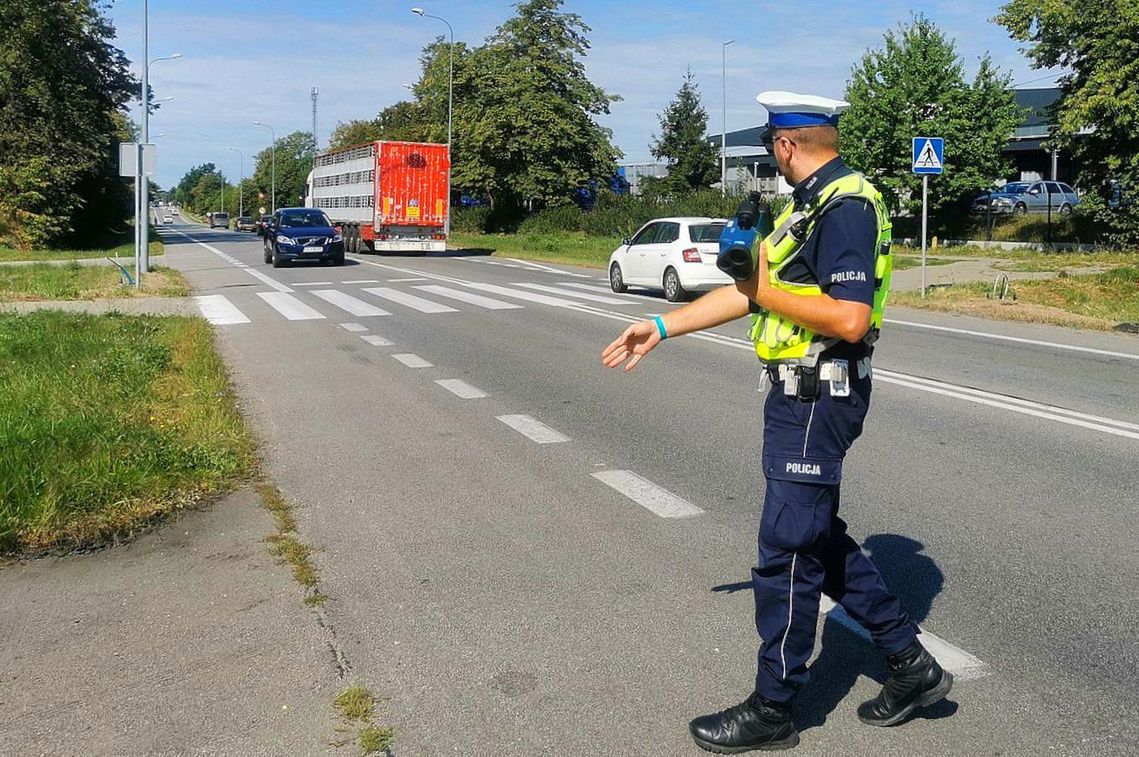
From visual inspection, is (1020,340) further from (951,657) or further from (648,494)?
(951,657)

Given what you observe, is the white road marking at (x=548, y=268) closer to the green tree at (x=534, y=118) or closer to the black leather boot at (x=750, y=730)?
the green tree at (x=534, y=118)

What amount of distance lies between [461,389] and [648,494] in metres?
4.06

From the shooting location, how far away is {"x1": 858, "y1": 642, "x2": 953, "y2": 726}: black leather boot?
3.40 m

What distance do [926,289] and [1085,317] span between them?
478 centimetres

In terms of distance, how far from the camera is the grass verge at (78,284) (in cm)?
1986

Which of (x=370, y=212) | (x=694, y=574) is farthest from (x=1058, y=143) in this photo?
(x=694, y=574)

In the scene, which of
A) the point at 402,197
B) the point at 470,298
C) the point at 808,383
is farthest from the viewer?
the point at 402,197

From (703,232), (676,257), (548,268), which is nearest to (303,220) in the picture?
(548,268)

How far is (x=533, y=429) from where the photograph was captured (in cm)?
825

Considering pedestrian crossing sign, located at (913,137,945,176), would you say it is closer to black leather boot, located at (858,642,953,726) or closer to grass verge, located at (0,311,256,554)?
grass verge, located at (0,311,256,554)

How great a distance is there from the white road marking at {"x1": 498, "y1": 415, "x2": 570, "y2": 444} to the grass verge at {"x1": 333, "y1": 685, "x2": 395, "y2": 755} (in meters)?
4.22

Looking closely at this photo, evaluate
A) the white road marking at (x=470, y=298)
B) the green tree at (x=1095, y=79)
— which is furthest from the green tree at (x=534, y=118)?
the white road marking at (x=470, y=298)

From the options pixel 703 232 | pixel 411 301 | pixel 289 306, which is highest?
pixel 703 232

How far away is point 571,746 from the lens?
333 centimetres
